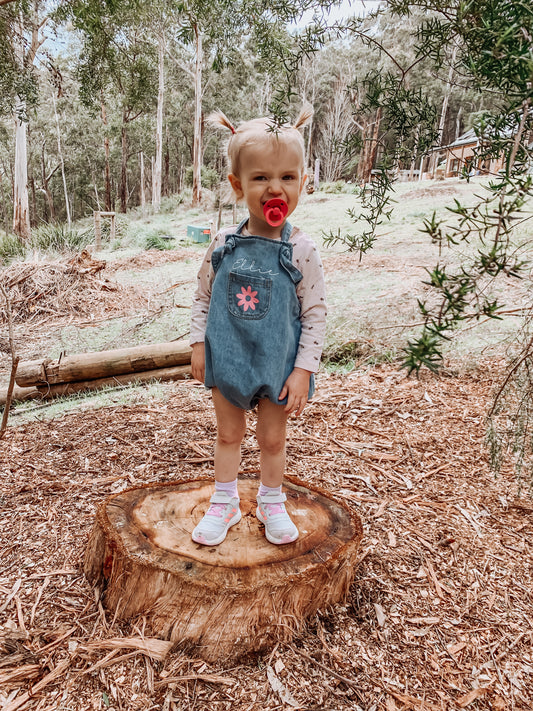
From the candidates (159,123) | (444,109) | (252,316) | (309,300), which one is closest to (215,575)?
(252,316)

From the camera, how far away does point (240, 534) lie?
6.59 ft

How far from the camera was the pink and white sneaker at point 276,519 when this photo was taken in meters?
1.93

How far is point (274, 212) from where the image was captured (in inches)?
68.4

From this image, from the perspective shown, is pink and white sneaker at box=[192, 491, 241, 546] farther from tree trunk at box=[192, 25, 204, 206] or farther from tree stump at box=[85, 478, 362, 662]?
tree trunk at box=[192, 25, 204, 206]

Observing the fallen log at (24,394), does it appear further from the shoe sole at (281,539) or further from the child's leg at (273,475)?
the shoe sole at (281,539)

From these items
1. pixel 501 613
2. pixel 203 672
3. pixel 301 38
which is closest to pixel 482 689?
pixel 501 613

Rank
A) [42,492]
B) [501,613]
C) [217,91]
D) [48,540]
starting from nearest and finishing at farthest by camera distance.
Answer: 1. [501,613]
2. [48,540]
3. [42,492]
4. [217,91]

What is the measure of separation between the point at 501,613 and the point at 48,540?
1948 mm

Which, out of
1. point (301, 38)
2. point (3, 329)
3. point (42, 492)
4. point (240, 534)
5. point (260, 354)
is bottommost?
point (3, 329)

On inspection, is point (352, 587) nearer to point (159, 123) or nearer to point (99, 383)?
point (99, 383)

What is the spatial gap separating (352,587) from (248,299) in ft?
4.08

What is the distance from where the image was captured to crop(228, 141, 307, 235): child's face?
1.73m

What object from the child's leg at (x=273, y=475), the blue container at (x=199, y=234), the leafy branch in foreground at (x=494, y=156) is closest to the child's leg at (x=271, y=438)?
the child's leg at (x=273, y=475)

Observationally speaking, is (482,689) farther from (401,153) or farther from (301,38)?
(301,38)
